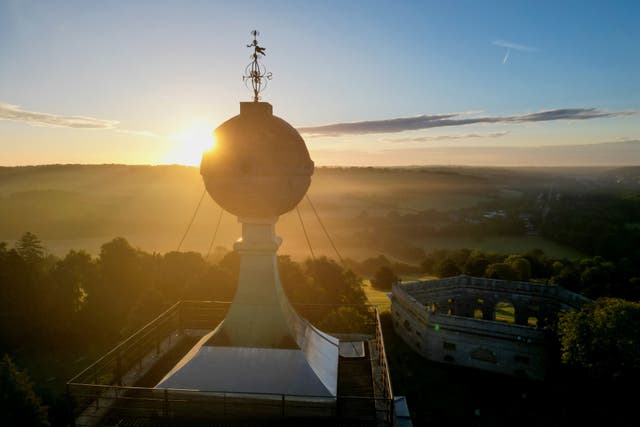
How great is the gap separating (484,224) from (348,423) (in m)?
100

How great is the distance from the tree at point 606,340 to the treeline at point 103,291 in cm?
2028

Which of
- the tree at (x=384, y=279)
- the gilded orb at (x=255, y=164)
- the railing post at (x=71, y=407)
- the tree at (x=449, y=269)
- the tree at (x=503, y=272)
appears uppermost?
the gilded orb at (x=255, y=164)

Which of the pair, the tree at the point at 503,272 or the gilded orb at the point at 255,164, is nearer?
the gilded orb at the point at 255,164

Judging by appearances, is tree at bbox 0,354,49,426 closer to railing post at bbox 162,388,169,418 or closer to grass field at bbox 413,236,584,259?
railing post at bbox 162,388,169,418

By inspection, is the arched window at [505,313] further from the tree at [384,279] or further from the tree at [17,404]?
the tree at [17,404]

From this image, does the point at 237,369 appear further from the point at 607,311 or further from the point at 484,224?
the point at 484,224

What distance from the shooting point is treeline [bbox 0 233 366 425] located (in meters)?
39.2

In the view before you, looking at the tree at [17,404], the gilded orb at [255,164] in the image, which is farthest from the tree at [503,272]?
the tree at [17,404]

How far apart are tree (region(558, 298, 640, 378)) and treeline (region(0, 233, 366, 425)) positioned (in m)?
20.3

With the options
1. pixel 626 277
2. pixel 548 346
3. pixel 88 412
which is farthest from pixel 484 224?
pixel 88 412

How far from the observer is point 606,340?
96.0 ft

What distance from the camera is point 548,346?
112 ft

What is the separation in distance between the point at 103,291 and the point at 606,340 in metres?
45.9

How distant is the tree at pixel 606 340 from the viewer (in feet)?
93.8
